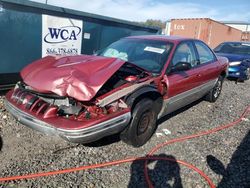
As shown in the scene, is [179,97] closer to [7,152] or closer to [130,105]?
[130,105]

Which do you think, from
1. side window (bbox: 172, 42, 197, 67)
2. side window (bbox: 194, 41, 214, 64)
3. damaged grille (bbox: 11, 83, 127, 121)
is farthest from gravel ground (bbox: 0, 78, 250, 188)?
side window (bbox: 194, 41, 214, 64)

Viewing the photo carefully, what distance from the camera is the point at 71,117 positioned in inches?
116

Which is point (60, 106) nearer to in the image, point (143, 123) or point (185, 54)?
point (143, 123)

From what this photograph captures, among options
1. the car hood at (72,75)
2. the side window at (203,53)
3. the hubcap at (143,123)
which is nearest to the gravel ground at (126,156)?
the hubcap at (143,123)

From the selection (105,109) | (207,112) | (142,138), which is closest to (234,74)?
(207,112)

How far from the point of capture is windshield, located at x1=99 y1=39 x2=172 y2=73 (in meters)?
4.04

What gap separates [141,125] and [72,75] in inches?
51.1

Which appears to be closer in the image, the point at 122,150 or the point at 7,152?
the point at 7,152

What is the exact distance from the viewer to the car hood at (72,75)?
9.45 feet

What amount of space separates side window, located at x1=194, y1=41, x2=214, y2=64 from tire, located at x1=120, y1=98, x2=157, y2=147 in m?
1.96

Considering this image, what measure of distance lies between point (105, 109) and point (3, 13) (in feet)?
10.8

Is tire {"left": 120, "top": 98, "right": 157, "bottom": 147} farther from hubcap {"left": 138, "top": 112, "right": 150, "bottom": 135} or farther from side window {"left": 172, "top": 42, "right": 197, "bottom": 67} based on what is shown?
side window {"left": 172, "top": 42, "right": 197, "bottom": 67}

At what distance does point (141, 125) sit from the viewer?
145 inches

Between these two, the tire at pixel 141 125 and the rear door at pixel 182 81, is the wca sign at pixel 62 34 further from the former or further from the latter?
the tire at pixel 141 125
